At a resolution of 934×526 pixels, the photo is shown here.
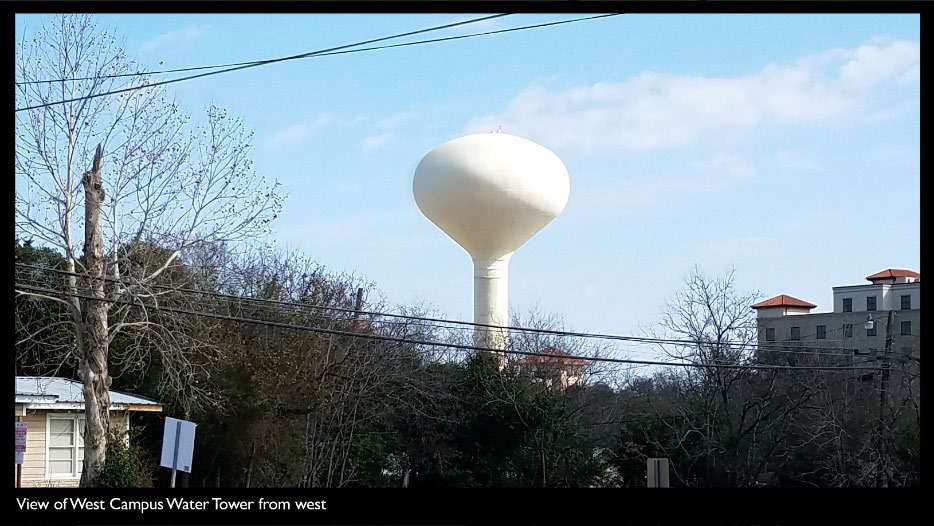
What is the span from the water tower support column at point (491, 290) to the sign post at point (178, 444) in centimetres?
1720

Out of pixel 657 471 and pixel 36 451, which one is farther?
pixel 36 451

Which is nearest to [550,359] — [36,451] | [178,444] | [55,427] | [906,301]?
[55,427]

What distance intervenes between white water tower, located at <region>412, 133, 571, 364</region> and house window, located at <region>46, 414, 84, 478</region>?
30.9 feet

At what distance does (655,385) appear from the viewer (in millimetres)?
24422

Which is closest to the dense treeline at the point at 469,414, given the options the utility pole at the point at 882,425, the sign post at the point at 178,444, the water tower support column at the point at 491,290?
the utility pole at the point at 882,425

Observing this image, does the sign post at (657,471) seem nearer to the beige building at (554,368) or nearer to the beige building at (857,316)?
the beige building at (554,368)

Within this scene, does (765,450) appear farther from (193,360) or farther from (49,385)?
(49,385)

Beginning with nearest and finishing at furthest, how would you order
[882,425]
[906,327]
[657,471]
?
1. [657,471]
2. [882,425]
3. [906,327]

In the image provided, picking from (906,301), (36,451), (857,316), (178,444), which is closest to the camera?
(178,444)

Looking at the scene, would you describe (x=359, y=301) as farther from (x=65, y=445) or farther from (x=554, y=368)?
(x=65, y=445)

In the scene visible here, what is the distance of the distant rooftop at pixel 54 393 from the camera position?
689 inches

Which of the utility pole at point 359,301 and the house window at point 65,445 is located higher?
the utility pole at point 359,301

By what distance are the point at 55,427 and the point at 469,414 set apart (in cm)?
842

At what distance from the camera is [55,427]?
18.6 metres
